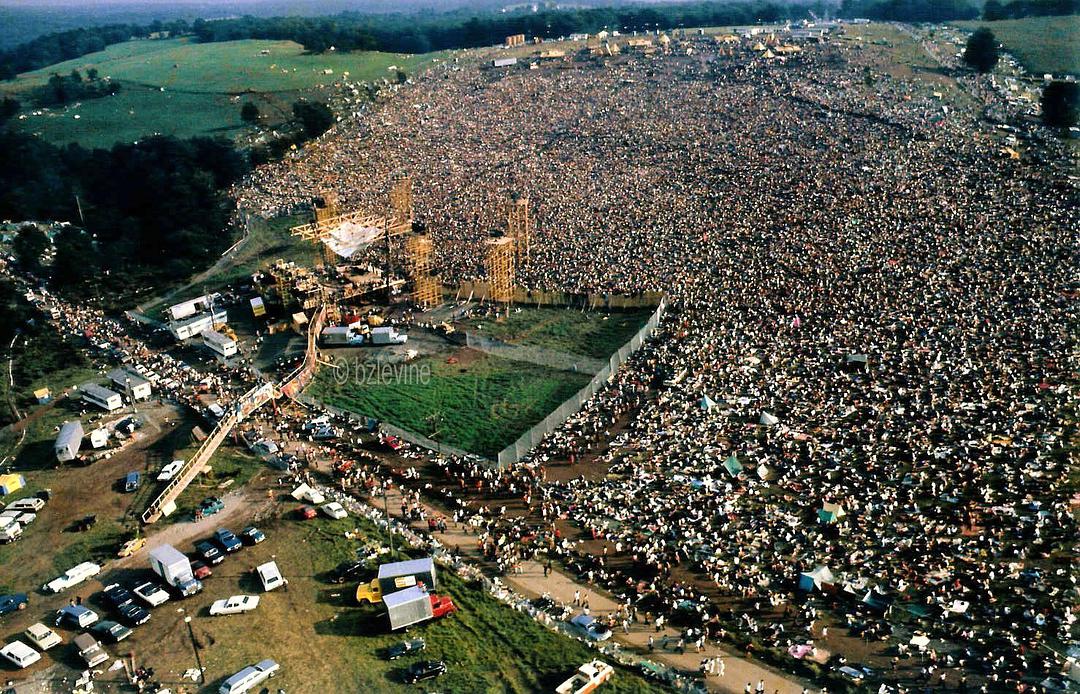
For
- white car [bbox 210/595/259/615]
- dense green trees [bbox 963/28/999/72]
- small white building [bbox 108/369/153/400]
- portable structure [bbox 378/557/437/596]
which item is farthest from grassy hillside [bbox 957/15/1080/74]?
white car [bbox 210/595/259/615]

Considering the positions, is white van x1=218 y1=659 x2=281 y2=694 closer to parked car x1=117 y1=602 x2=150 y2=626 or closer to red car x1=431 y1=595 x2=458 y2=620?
parked car x1=117 y1=602 x2=150 y2=626

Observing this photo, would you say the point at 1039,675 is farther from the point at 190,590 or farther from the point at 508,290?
the point at 508,290

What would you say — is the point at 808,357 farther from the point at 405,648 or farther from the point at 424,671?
the point at 424,671

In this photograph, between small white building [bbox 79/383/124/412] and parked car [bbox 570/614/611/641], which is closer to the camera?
parked car [bbox 570/614/611/641]

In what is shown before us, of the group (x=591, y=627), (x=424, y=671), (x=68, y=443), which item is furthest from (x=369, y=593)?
(x=68, y=443)

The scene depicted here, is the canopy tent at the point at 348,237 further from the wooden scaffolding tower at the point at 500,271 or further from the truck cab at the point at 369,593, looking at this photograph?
the truck cab at the point at 369,593

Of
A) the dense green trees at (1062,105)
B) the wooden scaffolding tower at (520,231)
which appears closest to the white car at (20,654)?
the wooden scaffolding tower at (520,231)

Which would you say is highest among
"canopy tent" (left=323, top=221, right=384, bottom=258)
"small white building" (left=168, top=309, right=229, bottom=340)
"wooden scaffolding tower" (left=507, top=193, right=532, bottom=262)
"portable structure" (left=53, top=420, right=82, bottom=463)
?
"canopy tent" (left=323, top=221, right=384, bottom=258)
